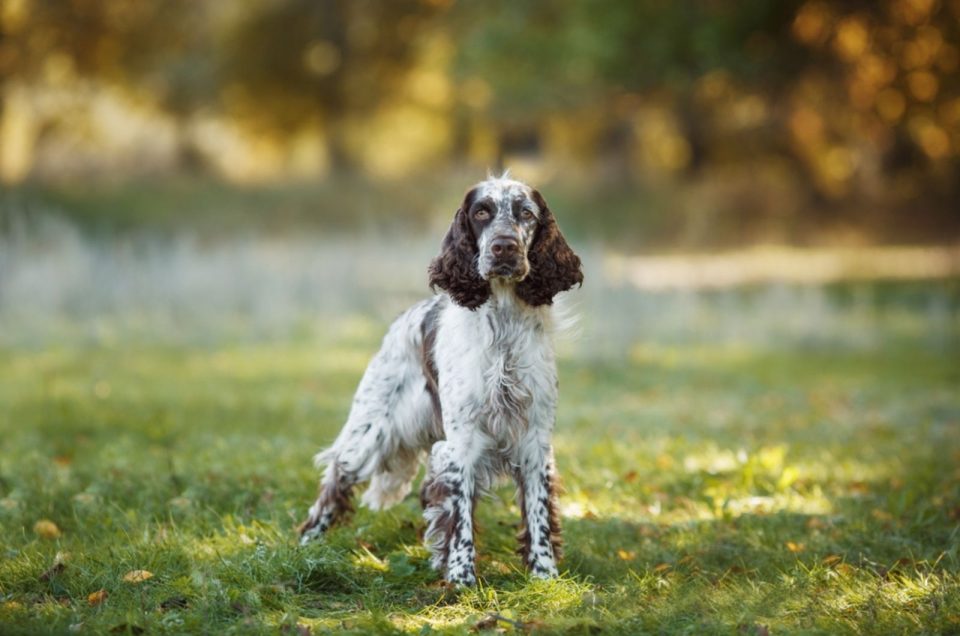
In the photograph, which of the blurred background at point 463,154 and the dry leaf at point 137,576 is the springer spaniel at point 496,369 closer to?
the dry leaf at point 137,576

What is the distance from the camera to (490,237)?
5.23 meters

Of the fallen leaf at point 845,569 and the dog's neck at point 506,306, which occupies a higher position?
the dog's neck at point 506,306

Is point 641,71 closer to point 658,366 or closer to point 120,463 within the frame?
point 658,366

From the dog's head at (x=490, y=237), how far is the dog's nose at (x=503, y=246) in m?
0.06

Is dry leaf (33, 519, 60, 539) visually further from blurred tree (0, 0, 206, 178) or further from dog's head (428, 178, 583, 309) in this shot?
blurred tree (0, 0, 206, 178)

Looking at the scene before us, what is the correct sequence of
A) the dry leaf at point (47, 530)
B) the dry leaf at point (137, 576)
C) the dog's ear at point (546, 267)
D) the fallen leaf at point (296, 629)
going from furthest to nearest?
the dry leaf at point (47, 530) → the dog's ear at point (546, 267) → the dry leaf at point (137, 576) → the fallen leaf at point (296, 629)

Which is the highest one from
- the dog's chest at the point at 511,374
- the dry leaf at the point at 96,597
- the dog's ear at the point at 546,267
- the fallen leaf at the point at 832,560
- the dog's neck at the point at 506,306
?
the dog's ear at the point at 546,267

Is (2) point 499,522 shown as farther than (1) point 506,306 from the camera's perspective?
Yes

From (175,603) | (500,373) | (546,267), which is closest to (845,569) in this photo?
(500,373)

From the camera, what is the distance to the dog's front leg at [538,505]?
5.35 metres

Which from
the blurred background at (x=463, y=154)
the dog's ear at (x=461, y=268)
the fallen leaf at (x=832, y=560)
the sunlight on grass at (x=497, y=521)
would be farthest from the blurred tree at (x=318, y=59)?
the fallen leaf at (x=832, y=560)

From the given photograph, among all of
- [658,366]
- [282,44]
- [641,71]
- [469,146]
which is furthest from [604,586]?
[469,146]

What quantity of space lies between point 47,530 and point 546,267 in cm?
276

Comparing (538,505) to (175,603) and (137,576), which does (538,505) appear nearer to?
(175,603)
